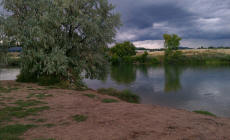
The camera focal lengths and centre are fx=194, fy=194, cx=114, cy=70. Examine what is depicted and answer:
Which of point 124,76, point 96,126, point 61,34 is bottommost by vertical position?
point 124,76

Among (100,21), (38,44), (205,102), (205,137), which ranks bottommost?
(205,102)

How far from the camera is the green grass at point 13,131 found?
201 inches

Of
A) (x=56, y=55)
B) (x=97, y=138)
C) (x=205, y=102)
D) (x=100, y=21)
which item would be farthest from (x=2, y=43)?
(x=205, y=102)

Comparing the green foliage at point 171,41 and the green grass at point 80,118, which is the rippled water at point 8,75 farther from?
the green foliage at point 171,41

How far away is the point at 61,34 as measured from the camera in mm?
17500

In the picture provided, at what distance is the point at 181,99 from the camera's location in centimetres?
1723

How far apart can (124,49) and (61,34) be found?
254 feet

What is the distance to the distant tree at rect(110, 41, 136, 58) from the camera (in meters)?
93.4

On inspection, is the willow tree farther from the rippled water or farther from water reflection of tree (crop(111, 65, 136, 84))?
the rippled water

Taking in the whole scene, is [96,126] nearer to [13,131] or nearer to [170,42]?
[13,131]

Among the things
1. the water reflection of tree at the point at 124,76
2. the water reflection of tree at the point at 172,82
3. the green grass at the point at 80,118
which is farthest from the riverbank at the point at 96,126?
the water reflection of tree at the point at 124,76

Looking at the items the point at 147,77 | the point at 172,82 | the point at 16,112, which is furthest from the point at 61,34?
the point at 147,77

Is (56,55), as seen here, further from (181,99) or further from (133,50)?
(133,50)

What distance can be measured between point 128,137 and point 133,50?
303ft
